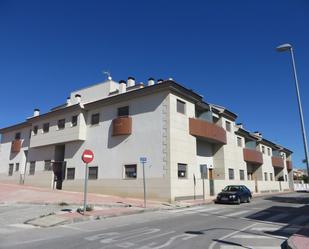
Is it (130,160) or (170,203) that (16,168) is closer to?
Answer: (130,160)

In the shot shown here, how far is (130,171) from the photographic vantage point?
82.9 feet

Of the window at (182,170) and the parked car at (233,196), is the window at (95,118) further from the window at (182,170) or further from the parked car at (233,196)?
the parked car at (233,196)

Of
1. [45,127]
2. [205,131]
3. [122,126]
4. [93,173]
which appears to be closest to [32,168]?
[45,127]

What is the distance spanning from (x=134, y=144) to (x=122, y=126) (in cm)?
198

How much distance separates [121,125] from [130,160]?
3.15m

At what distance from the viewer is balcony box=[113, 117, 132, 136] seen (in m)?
25.6

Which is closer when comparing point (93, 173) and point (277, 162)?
point (93, 173)

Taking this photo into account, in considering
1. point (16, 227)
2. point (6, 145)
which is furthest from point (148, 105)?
point (6, 145)

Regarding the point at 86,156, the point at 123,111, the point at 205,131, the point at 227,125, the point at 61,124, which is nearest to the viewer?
the point at 86,156

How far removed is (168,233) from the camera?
9797 millimetres

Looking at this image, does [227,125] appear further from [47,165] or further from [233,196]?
[47,165]

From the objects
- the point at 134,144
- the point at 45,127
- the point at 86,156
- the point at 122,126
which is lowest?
the point at 86,156

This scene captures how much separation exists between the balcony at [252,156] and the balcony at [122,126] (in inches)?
753

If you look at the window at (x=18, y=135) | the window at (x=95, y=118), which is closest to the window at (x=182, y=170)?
the window at (x=95, y=118)
